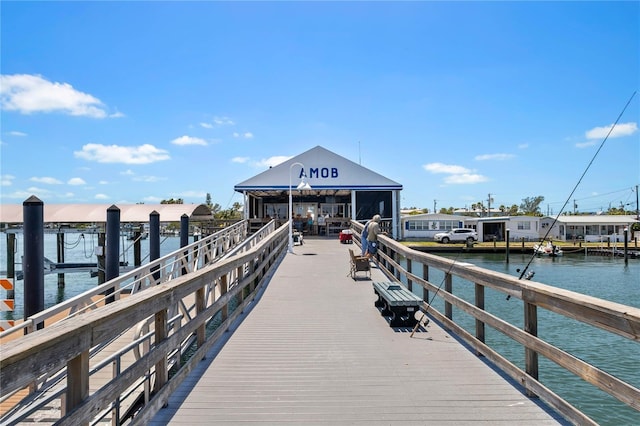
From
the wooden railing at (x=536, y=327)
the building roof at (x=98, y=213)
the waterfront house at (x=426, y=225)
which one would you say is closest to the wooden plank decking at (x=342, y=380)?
the wooden railing at (x=536, y=327)

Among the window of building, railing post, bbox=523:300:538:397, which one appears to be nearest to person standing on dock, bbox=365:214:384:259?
railing post, bbox=523:300:538:397

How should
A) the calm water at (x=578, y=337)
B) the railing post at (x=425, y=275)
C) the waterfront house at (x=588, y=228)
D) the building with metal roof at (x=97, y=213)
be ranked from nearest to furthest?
the calm water at (x=578, y=337) → the railing post at (x=425, y=275) → the building with metal roof at (x=97, y=213) → the waterfront house at (x=588, y=228)

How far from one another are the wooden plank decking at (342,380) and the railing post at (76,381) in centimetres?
111

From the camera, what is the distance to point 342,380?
4184mm

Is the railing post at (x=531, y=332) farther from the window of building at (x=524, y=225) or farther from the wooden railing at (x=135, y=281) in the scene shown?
the window of building at (x=524, y=225)

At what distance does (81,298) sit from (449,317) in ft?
16.0

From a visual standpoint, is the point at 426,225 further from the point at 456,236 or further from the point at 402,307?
the point at 402,307

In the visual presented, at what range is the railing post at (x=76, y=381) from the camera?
236 centimetres

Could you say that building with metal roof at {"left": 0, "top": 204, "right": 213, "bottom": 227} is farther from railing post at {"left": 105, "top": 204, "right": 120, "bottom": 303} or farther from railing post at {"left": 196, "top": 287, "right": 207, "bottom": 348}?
railing post at {"left": 196, "top": 287, "right": 207, "bottom": 348}

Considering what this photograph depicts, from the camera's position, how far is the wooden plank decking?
11.3 feet

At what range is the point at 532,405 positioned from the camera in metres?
3.58

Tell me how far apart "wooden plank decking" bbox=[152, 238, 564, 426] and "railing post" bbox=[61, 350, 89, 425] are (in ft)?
3.63

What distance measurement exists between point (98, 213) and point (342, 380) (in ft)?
76.2

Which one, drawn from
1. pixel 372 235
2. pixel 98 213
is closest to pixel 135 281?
pixel 372 235
